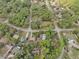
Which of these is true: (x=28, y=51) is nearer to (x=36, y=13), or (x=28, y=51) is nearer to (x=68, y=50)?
(x=68, y=50)

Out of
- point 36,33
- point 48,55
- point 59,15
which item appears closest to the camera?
point 48,55

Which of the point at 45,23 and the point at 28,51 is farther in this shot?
the point at 45,23

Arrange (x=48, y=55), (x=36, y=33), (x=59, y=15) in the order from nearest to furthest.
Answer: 1. (x=48, y=55)
2. (x=36, y=33)
3. (x=59, y=15)

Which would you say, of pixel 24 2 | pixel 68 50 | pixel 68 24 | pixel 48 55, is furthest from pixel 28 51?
pixel 24 2

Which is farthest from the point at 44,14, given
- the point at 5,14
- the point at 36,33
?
the point at 5,14

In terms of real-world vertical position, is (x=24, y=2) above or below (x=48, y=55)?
above

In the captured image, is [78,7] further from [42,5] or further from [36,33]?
[36,33]

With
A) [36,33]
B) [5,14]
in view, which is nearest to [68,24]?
[36,33]

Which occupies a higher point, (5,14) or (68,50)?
(5,14)

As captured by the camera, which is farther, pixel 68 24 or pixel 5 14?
pixel 5 14
